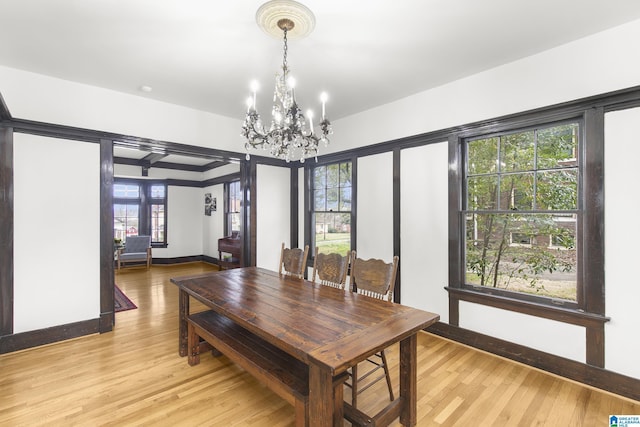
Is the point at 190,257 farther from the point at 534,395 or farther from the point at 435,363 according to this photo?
the point at 534,395

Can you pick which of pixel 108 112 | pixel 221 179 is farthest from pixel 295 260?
pixel 221 179

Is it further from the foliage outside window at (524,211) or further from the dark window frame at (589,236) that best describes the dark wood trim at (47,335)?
the dark window frame at (589,236)

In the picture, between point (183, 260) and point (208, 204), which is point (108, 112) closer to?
point (208, 204)

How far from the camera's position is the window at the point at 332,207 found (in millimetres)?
4477

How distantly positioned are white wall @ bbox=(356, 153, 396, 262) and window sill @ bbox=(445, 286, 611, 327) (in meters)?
0.96

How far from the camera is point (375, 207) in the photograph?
3.97 meters

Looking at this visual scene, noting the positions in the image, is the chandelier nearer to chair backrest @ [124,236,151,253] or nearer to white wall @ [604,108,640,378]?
white wall @ [604,108,640,378]

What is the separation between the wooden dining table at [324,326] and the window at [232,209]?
4.57 metres

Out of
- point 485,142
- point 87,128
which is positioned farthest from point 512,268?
point 87,128

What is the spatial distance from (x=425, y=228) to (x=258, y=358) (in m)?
2.34

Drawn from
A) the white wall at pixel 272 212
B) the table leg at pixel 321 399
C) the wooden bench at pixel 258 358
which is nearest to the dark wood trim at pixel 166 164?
the white wall at pixel 272 212

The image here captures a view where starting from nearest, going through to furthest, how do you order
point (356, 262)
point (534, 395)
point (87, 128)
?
point (534, 395)
point (356, 262)
point (87, 128)

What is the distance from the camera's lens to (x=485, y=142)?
10.2 feet

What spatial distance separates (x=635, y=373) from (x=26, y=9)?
5132 millimetres
